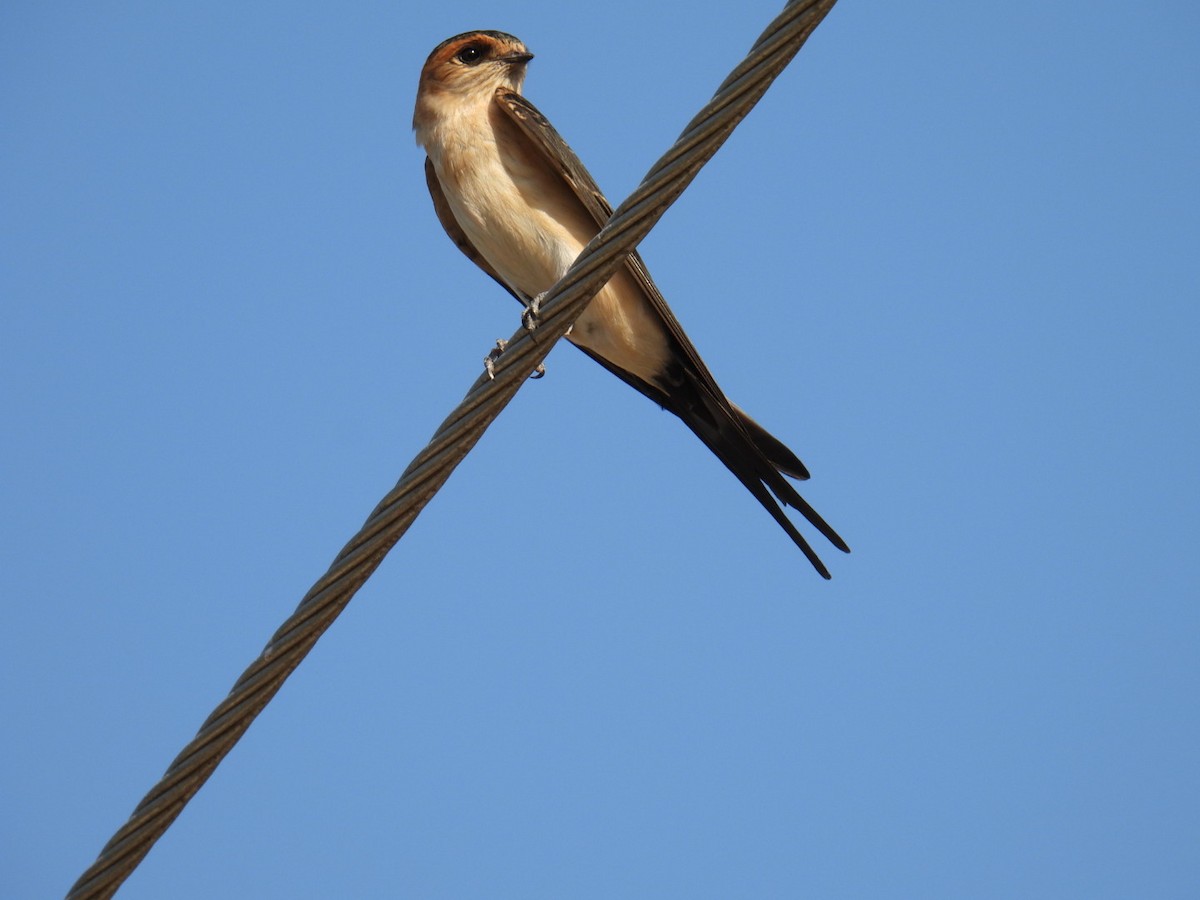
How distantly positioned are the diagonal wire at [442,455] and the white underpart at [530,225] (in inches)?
85.1

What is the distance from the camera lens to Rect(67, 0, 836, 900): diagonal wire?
2.46 meters

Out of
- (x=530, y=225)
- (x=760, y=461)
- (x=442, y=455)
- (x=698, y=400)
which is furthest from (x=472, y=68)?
(x=442, y=455)

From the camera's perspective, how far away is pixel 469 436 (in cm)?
277

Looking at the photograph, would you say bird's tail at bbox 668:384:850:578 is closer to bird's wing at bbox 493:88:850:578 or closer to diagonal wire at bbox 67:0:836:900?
bird's wing at bbox 493:88:850:578

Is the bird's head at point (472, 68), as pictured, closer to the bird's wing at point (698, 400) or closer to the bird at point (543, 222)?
the bird at point (543, 222)

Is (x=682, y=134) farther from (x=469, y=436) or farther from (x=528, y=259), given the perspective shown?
(x=528, y=259)

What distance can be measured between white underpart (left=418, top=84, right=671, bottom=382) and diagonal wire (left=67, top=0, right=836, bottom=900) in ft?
7.09

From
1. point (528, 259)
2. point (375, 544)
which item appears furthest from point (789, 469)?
point (375, 544)

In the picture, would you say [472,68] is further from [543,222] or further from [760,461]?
[760,461]

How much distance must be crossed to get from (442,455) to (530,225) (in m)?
2.59

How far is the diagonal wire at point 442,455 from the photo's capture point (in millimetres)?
2463

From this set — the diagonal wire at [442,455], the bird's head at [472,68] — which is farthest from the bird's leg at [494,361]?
the bird's head at [472,68]

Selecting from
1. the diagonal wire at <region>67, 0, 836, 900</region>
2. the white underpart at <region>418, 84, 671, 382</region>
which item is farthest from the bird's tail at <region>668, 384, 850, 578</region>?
the diagonal wire at <region>67, 0, 836, 900</region>

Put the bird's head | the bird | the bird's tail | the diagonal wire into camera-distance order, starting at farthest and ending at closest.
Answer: the bird's head < the bird < the bird's tail < the diagonal wire
